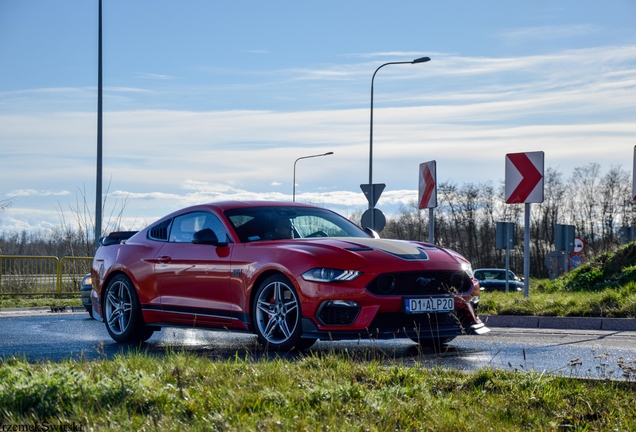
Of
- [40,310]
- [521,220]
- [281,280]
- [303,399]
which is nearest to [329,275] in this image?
[281,280]

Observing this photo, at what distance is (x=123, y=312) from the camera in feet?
30.0

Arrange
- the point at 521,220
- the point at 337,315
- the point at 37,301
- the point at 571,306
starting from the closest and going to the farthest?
the point at 337,315, the point at 571,306, the point at 37,301, the point at 521,220

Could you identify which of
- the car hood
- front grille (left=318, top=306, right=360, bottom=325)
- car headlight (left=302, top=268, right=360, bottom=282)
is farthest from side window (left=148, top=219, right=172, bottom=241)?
front grille (left=318, top=306, right=360, bottom=325)

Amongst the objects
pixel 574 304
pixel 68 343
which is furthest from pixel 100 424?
pixel 574 304

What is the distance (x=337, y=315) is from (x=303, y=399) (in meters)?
2.64

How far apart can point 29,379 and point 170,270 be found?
387 centimetres

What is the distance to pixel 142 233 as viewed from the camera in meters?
9.38

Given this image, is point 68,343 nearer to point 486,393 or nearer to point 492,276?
point 486,393

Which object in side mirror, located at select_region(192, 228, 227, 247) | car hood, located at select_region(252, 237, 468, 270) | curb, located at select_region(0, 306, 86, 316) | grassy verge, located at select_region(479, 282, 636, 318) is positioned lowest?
curb, located at select_region(0, 306, 86, 316)

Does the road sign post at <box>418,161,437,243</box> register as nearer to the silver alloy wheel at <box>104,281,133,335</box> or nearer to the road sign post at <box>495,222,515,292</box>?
the silver alloy wheel at <box>104,281,133,335</box>

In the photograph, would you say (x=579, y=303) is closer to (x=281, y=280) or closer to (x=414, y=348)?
(x=414, y=348)

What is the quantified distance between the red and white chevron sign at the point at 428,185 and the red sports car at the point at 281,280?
18.6 ft

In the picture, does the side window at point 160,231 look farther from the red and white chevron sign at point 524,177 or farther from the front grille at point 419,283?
the red and white chevron sign at point 524,177

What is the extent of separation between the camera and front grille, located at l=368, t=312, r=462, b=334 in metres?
7.09
